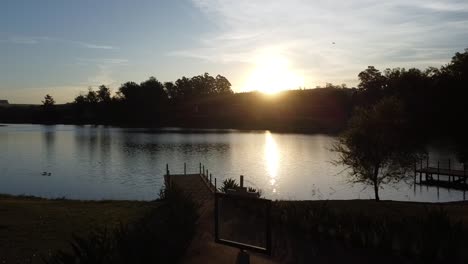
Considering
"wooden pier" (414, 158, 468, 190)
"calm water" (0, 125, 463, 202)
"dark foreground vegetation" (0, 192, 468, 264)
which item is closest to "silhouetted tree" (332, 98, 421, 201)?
"calm water" (0, 125, 463, 202)

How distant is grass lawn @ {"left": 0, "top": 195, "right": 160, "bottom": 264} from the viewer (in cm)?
1523

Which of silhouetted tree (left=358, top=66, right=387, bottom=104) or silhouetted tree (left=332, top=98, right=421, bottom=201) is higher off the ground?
silhouetted tree (left=358, top=66, right=387, bottom=104)

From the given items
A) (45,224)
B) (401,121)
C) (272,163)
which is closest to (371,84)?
(272,163)

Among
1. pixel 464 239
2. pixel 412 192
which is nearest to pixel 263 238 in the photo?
pixel 464 239

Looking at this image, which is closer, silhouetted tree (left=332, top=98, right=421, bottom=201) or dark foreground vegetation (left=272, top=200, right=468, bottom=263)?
dark foreground vegetation (left=272, top=200, right=468, bottom=263)

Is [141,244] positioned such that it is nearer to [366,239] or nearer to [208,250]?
[208,250]

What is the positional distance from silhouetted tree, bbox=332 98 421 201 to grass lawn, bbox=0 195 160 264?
59.3 feet

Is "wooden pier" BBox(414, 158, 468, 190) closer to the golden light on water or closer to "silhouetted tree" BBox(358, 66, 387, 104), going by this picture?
the golden light on water

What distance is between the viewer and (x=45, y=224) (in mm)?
19188

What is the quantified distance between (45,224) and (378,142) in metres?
24.8

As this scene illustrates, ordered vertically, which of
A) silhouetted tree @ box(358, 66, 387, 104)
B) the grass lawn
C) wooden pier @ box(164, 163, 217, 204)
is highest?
silhouetted tree @ box(358, 66, 387, 104)

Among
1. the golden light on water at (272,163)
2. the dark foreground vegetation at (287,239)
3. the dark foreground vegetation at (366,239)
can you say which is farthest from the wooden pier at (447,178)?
the dark foreground vegetation at (366,239)

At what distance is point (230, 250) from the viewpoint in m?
14.1

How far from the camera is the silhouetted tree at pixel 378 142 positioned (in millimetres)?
35062
